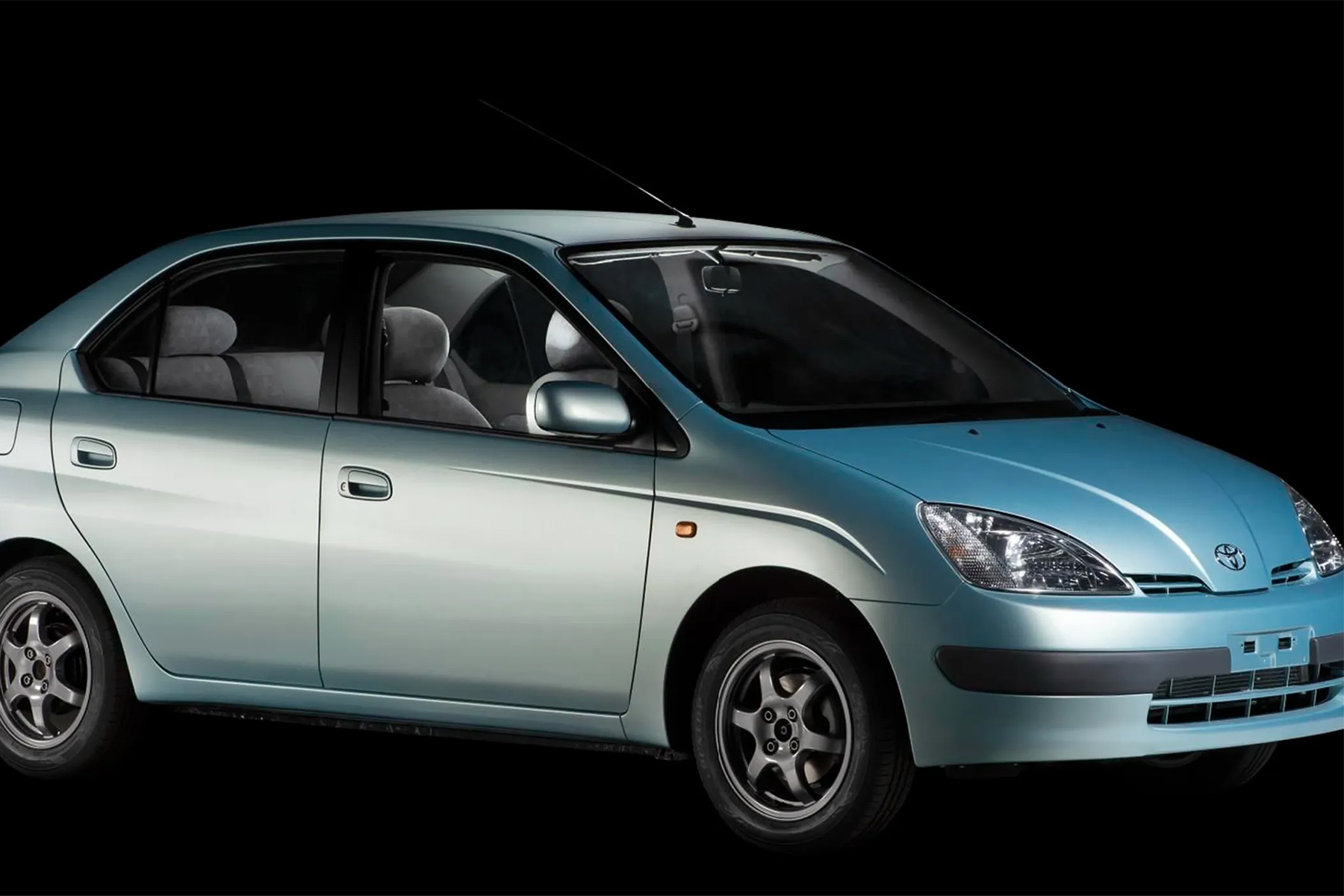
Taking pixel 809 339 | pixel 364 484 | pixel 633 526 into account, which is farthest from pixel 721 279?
pixel 364 484

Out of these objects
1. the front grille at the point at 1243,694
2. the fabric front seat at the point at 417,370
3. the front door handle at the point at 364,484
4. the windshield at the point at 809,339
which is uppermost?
the windshield at the point at 809,339

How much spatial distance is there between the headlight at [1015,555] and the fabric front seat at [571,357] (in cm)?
163

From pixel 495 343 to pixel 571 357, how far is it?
28.6 inches

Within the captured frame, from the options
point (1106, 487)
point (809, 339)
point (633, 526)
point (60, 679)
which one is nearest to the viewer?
point (1106, 487)

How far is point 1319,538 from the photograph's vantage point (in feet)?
29.4

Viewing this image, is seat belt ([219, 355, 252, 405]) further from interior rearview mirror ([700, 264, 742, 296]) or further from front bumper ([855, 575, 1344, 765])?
front bumper ([855, 575, 1344, 765])

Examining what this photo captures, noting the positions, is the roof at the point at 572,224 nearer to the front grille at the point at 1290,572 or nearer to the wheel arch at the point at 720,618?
the wheel arch at the point at 720,618

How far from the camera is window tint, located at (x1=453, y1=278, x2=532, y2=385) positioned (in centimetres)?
1013

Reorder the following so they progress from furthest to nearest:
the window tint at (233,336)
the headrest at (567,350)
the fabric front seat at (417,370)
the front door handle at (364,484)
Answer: the window tint at (233,336) → the headrest at (567,350) → the fabric front seat at (417,370) → the front door handle at (364,484)

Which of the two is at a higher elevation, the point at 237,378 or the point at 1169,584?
the point at 237,378

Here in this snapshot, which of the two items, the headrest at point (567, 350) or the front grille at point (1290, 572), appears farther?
the headrest at point (567, 350)

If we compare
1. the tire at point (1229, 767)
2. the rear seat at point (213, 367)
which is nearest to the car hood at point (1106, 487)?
the tire at point (1229, 767)

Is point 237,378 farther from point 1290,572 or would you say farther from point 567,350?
point 1290,572

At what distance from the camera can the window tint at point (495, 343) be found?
10133mm
